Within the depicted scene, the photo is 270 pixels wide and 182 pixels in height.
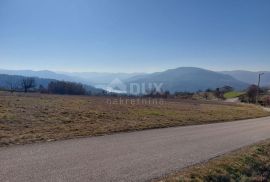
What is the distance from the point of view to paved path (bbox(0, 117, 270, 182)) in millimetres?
8484

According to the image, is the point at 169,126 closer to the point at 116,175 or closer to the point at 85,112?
the point at 85,112

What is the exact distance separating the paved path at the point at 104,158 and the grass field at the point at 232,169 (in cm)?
50

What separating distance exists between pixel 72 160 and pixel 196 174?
340cm

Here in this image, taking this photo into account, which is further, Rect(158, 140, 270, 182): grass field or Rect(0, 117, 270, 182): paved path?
Rect(158, 140, 270, 182): grass field

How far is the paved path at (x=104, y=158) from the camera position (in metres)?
8.48

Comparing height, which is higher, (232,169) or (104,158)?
(104,158)

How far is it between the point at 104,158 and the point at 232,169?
3808 mm

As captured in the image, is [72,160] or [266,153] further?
[266,153]

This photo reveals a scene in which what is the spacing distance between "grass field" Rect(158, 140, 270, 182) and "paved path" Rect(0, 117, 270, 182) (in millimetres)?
502

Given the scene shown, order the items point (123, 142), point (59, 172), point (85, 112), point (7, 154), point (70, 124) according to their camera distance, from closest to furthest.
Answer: point (59, 172), point (7, 154), point (123, 142), point (70, 124), point (85, 112)

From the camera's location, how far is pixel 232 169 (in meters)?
10.7

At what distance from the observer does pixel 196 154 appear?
12445 millimetres

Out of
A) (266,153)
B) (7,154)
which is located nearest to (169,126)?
(266,153)

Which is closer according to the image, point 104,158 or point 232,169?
point 104,158
